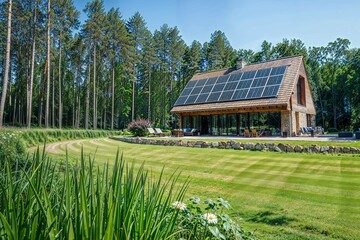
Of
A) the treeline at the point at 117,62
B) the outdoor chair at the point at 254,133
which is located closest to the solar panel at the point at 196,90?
the outdoor chair at the point at 254,133

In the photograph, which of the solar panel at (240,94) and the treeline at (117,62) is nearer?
the solar panel at (240,94)

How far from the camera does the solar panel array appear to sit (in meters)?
19.6

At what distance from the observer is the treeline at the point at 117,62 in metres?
27.0

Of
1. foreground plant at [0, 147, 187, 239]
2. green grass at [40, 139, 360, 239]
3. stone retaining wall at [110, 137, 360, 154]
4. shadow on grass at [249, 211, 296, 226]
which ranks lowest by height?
shadow on grass at [249, 211, 296, 226]

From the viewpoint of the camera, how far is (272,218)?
15.3ft

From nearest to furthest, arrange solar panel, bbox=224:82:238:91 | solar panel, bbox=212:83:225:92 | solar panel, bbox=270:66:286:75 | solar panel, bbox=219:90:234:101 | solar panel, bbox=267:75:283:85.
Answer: solar panel, bbox=267:75:283:85, solar panel, bbox=270:66:286:75, solar panel, bbox=219:90:234:101, solar panel, bbox=224:82:238:91, solar panel, bbox=212:83:225:92

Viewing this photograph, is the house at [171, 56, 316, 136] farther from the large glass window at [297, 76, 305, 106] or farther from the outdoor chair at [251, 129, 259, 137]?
the outdoor chair at [251, 129, 259, 137]

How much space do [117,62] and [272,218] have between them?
3604 centimetres

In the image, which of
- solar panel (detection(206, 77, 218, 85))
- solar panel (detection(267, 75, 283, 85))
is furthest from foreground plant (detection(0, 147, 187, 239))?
solar panel (detection(206, 77, 218, 85))

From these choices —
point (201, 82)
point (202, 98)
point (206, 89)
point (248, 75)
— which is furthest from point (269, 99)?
point (201, 82)

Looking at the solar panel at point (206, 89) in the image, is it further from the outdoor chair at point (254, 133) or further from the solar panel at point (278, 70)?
the outdoor chair at point (254, 133)

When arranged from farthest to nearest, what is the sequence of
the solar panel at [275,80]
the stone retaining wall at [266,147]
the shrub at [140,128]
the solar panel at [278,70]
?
the shrub at [140,128] < the solar panel at [278,70] < the solar panel at [275,80] < the stone retaining wall at [266,147]

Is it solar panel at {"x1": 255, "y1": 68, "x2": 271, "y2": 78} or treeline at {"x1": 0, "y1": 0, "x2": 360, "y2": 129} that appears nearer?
solar panel at {"x1": 255, "y1": 68, "x2": 271, "y2": 78}

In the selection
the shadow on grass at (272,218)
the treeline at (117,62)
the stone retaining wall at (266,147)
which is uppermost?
the treeline at (117,62)
